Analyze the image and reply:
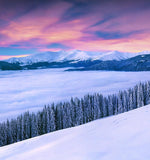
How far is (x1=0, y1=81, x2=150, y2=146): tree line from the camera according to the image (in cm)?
5796

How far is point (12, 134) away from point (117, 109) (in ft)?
172

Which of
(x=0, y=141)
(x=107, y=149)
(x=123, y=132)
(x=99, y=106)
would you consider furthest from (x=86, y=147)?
(x=99, y=106)

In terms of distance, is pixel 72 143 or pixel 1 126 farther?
pixel 1 126

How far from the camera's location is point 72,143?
10.1 metres

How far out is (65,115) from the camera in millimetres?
67375

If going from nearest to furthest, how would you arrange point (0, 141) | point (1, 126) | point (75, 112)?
point (0, 141) → point (1, 126) → point (75, 112)

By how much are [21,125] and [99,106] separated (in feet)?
127

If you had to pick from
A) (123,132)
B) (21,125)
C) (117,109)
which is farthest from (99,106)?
(123,132)

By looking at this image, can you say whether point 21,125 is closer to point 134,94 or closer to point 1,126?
point 1,126

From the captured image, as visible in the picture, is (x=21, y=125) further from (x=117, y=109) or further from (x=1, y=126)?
(x=117, y=109)

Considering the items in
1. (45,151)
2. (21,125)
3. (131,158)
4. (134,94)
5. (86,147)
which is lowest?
(21,125)

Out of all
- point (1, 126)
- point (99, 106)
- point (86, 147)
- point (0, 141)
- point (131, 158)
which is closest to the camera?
point (131, 158)

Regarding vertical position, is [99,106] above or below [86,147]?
below

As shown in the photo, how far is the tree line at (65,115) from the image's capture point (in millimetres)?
57963
